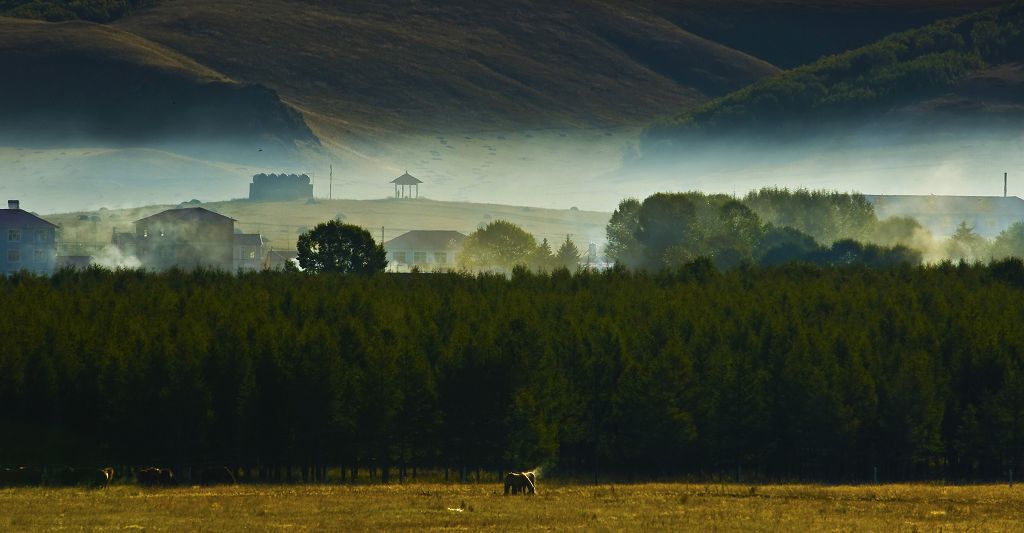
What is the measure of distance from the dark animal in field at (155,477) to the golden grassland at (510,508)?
426cm

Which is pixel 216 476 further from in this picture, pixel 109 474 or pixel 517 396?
pixel 517 396

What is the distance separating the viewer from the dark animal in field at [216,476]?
300 feet

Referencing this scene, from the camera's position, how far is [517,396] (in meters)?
102

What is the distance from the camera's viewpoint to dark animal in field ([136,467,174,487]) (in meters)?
88.6

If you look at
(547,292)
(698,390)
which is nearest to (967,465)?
(698,390)

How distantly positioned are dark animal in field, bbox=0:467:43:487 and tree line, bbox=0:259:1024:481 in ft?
16.7

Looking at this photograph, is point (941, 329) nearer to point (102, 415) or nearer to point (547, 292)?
point (547, 292)

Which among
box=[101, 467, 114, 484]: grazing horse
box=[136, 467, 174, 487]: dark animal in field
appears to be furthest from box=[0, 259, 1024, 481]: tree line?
box=[101, 467, 114, 484]: grazing horse

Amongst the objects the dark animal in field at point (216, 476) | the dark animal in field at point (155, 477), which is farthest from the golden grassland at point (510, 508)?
the dark animal in field at point (216, 476)

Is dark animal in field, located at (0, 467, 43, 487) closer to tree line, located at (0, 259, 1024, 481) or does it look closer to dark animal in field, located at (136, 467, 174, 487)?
dark animal in field, located at (136, 467, 174, 487)

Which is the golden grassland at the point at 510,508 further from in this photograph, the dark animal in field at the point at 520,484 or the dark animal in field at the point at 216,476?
the dark animal in field at the point at 216,476

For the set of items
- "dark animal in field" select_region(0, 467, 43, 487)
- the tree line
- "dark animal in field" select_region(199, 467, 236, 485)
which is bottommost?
"dark animal in field" select_region(199, 467, 236, 485)

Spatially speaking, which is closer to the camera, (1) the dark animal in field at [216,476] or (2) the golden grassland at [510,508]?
(2) the golden grassland at [510,508]

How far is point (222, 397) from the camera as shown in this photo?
10181 cm
